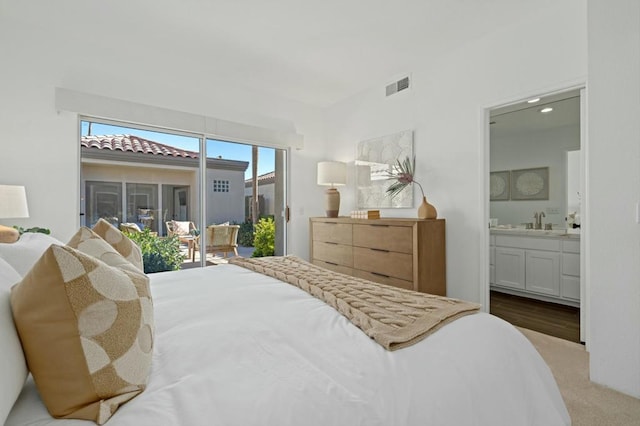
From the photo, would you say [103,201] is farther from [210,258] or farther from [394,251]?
[394,251]

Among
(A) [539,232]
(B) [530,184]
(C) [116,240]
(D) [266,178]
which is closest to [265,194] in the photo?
(D) [266,178]

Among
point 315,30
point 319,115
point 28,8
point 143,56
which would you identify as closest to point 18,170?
point 28,8

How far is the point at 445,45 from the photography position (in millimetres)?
3115

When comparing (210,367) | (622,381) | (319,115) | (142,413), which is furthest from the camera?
(319,115)

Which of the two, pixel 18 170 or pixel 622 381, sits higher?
pixel 18 170

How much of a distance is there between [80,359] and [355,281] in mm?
1281

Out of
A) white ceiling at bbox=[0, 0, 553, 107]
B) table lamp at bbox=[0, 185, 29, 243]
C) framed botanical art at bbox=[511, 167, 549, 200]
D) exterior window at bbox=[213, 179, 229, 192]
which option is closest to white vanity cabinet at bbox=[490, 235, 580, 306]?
framed botanical art at bbox=[511, 167, 549, 200]

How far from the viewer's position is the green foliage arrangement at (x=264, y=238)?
171 inches

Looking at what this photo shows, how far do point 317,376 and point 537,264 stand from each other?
13.1ft

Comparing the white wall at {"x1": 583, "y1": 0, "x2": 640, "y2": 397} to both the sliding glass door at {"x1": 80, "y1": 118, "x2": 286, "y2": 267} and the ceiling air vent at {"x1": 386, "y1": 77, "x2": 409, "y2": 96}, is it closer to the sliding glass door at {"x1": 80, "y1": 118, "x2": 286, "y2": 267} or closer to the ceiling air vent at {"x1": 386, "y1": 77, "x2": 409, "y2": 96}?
the ceiling air vent at {"x1": 386, "y1": 77, "x2": 409, "y2": 96}

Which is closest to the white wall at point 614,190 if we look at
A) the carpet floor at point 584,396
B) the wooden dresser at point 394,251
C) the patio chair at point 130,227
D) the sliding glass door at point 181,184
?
the carpet floor at point 584,396

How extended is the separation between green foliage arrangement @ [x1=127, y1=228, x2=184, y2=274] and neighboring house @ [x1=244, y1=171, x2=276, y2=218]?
98 cm

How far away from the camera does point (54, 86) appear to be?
9.64 feet

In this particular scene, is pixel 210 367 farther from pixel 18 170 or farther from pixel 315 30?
pixel 18 170
